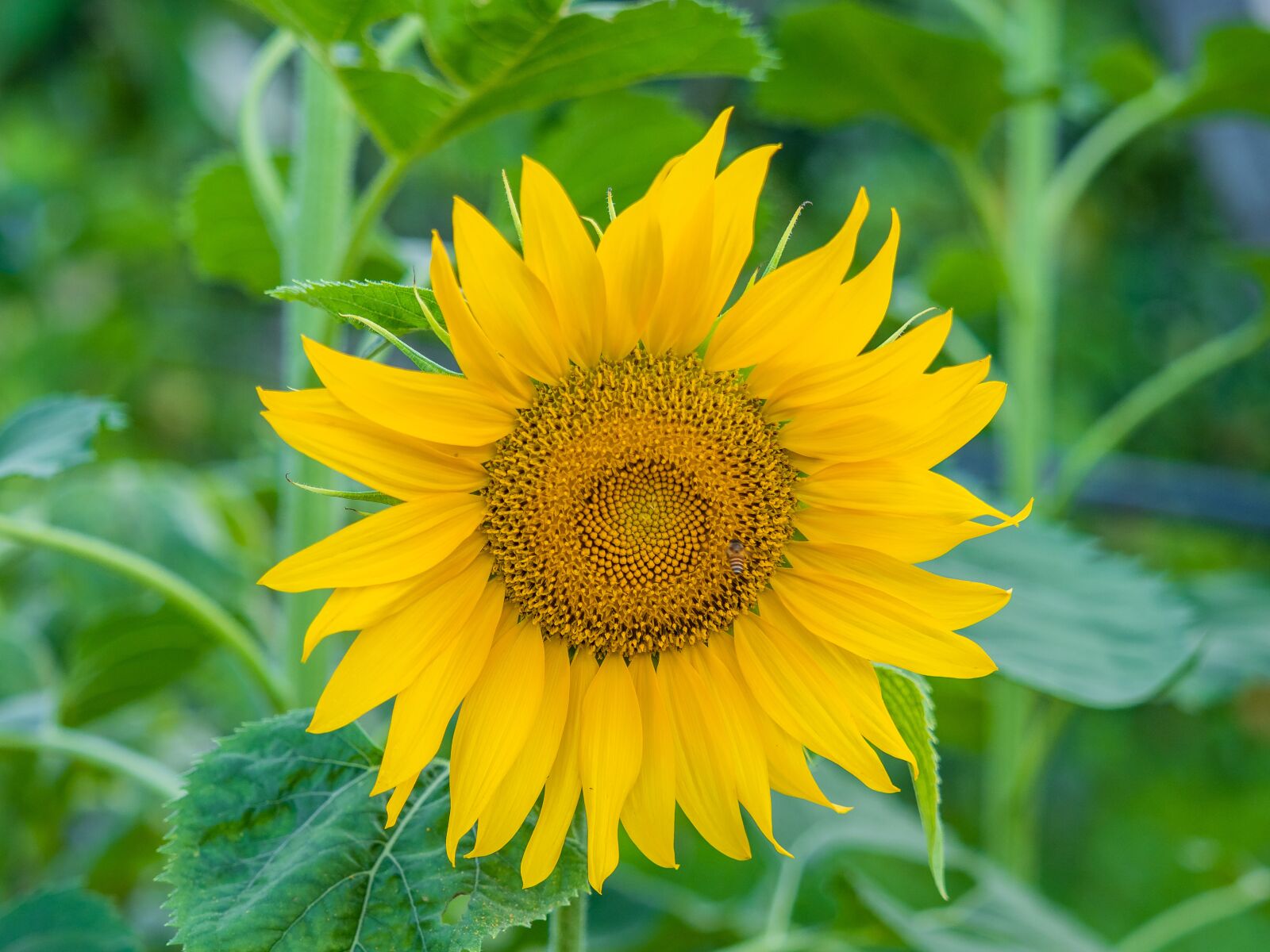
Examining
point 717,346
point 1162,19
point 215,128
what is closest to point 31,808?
point 717,346

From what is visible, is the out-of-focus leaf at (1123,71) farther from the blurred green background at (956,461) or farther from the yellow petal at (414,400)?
the yellow petal at (414,400)

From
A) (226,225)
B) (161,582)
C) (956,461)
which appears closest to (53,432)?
(161,582)

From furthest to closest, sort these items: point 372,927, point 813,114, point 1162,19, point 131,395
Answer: point 131,395 → point 1162,19 → point 813,114 → point 372,927

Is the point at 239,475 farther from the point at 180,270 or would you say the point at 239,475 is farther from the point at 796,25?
the point at 180,270

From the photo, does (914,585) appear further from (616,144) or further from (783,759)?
(616,144)

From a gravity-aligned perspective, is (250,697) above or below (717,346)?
below

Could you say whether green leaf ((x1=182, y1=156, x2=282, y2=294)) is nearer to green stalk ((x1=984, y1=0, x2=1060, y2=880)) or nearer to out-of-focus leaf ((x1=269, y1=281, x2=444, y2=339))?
out-of-focus leaf ((x1=269, y1=281, x2=444, y2=339))
